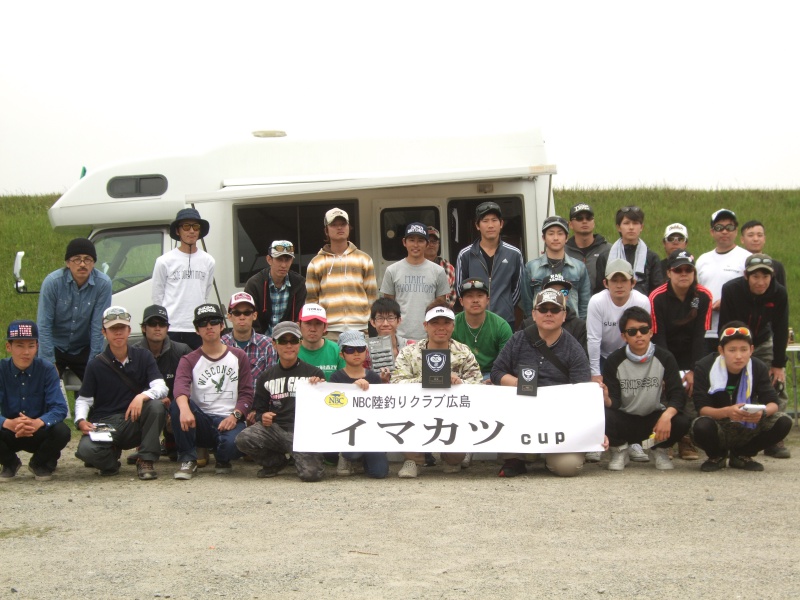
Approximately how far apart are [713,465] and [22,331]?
19.2ft

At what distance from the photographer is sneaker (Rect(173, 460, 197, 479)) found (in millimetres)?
9023

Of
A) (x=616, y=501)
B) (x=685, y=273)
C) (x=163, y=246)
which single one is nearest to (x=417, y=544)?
(x=616, y=501)

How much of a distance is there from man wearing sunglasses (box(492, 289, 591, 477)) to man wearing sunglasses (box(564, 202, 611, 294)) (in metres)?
1.80

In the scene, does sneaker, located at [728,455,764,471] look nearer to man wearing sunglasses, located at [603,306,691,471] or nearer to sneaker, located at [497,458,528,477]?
man wearing sunglasses, located at [603,306,691,471]

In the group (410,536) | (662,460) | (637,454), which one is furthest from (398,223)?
(410,536)

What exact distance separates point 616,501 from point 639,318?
2.04 metres

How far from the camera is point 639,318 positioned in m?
9.15

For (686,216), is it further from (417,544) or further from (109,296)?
(417,544)

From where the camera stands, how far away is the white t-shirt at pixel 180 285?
10672 mm

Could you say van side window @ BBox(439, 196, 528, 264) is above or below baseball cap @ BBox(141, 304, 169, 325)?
above

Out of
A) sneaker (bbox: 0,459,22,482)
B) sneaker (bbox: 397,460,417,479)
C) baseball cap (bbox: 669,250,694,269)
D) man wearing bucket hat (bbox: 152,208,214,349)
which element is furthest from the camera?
man wearing bucket hat (bbox: 152,208,214,349)

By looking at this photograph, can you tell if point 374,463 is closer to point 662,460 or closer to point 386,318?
point 386,318

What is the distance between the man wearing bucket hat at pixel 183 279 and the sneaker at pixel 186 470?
1.81 m

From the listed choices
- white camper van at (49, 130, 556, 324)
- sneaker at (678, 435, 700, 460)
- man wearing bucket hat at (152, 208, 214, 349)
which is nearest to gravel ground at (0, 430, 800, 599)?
sneaker at (678, 435, 700, 460)
